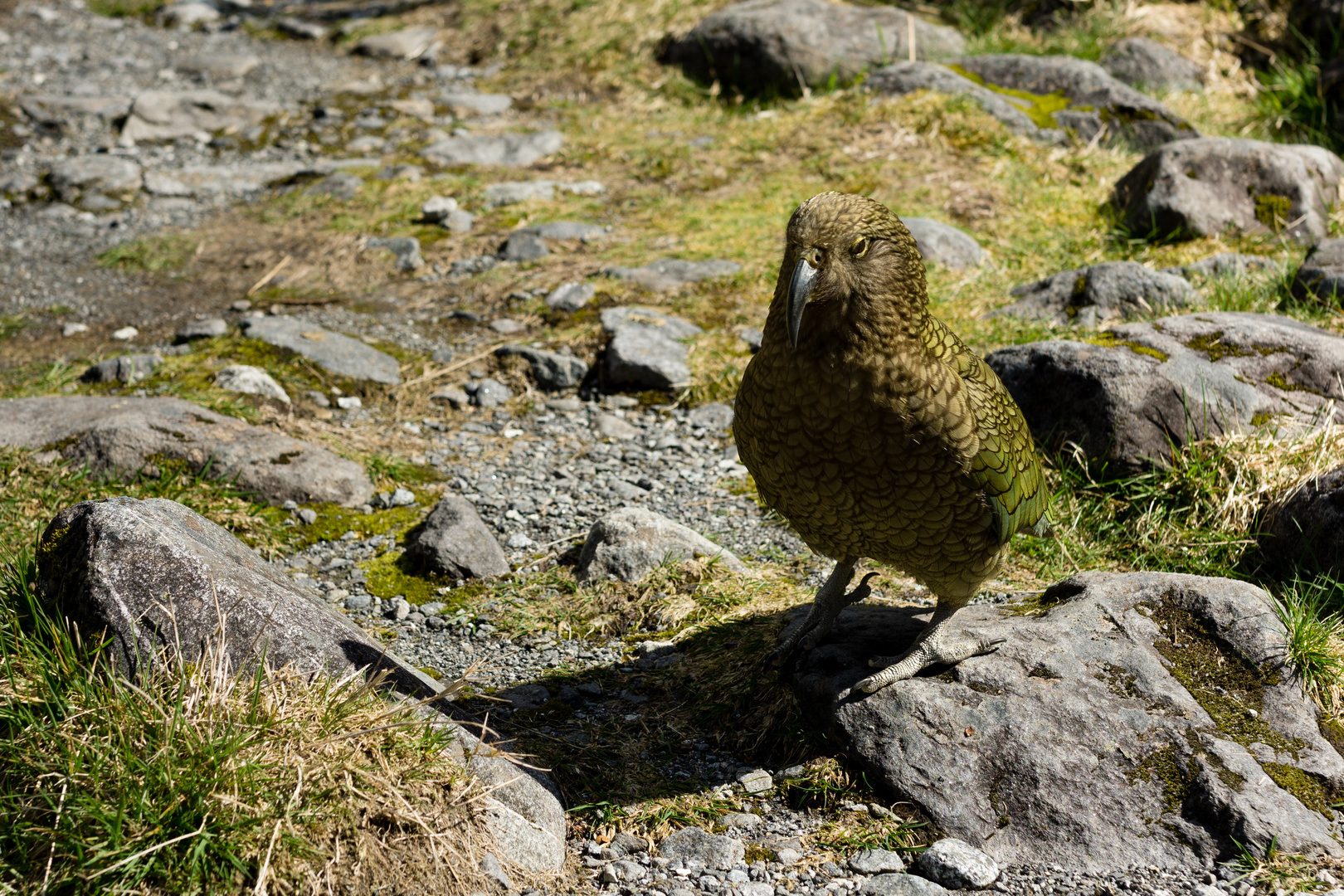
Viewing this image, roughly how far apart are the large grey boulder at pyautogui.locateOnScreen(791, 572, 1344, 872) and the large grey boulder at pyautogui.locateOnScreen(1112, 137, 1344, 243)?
584cm

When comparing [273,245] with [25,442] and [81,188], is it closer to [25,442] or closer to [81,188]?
[81,188]

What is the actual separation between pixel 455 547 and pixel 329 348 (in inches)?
117

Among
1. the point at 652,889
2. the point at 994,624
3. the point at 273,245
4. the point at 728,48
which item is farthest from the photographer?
the point at 728,48

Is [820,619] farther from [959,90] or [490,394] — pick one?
[959,90]

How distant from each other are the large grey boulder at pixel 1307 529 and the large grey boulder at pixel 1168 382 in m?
0.62

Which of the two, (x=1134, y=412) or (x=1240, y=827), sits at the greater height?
(x=1134, y=412)

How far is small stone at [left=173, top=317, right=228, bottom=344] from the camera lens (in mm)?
8117

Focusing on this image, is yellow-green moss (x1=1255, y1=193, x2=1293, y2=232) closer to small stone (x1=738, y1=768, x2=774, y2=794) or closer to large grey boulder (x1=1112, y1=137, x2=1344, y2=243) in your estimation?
large grey boulder (x1=1112, y1=137, x2=1344, y2=243)

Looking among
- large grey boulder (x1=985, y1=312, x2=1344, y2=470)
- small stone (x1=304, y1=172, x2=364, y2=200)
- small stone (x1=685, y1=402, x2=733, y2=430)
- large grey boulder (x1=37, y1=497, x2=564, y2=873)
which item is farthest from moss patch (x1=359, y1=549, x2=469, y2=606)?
small stone (x1=304, y1=172, x2=364, y2=200)

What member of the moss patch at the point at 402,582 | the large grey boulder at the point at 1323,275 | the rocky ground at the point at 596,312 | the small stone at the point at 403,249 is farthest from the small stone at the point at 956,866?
the small stone at the point at 403,249

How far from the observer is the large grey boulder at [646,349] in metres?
7.93

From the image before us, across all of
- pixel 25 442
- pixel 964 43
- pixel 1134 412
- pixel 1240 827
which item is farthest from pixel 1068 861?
pixel 964 43

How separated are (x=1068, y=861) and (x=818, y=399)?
2.05 m

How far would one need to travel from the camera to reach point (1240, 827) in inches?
152
